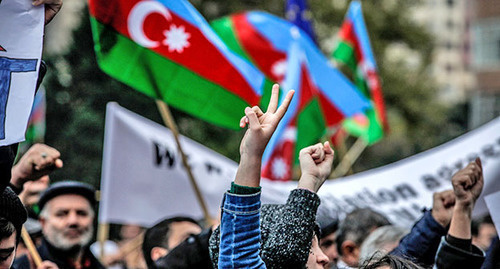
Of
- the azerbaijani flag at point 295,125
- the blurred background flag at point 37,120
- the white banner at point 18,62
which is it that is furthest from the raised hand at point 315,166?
the blurred background flag at point 37,120

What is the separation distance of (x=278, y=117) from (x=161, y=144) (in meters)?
3.54

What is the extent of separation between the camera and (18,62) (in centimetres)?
247

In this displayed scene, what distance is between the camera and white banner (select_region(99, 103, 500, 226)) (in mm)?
5016

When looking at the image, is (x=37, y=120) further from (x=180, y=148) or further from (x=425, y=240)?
(x=425, y=240)

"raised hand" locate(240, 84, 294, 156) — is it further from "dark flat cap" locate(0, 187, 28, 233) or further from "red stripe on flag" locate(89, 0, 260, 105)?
"red stripe on flag" locate(89, 0, 260, 105)

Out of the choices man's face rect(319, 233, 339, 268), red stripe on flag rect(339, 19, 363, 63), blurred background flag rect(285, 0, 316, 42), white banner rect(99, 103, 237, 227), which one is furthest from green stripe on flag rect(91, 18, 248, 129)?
red stripe on flag rect(339, 19, 363, 63)

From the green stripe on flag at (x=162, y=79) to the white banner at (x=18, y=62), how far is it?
1684mm

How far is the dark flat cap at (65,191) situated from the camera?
423cm

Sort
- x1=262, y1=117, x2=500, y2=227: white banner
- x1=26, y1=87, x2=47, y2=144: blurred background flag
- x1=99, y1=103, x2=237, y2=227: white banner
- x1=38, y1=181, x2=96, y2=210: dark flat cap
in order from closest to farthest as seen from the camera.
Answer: x1=38, y1=181, x2=96, y2=210: dark flat cap, x1=262, y1=117, x2=500, y2=227: white banner, x1=99, y1=103, x2=237, y2=227: white banner, x1=26, y1=87, x2=47, y2=144: blurred background flag

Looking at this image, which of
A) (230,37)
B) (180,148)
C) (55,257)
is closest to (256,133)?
(180,148)

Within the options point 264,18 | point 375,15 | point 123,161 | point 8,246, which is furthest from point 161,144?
point 375,15

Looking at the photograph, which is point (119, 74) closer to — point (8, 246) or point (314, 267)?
point (8, 246)

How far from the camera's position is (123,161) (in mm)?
5512

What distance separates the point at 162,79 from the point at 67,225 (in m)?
1.01
